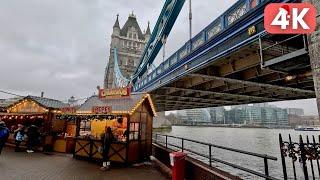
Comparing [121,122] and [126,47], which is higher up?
[126,47]

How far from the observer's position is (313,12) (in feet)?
14.4

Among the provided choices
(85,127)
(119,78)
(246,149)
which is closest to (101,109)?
(85,127)

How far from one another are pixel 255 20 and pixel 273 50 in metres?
1.54

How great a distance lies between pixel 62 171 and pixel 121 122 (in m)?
3.99

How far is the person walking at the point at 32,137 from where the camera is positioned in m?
14.4

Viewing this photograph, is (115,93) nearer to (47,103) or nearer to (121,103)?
(121,103)

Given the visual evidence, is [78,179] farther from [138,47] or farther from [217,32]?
[138,47]

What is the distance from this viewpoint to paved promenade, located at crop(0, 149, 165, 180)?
8.46 meters

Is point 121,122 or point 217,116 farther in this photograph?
point 217,116

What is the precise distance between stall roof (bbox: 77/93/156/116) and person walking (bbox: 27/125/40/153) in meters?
3.87

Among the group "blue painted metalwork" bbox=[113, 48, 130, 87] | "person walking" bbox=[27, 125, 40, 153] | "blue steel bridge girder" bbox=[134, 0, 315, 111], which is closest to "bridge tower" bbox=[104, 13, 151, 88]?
"blue painted metalwork" bbox=[113, 48, 130, 87]

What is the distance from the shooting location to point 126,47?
4178 inches

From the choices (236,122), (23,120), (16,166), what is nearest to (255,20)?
(16,166)

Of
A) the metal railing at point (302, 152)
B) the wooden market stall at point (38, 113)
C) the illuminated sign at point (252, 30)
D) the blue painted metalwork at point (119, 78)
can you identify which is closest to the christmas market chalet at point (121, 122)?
the wooden market stall at point (38, 113)
